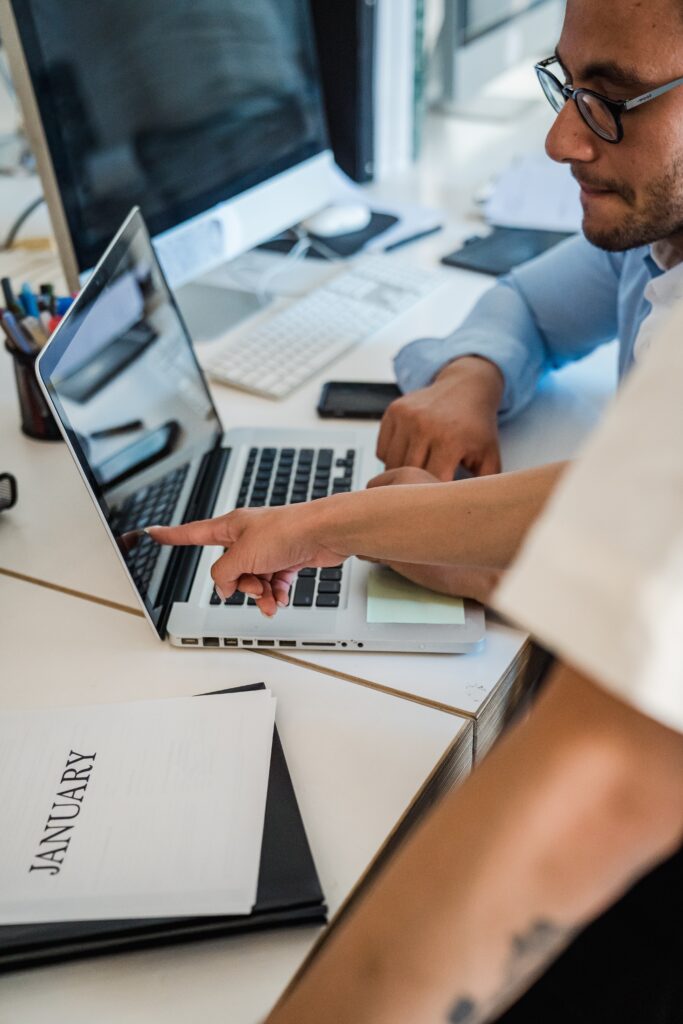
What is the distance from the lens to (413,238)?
1.62 m

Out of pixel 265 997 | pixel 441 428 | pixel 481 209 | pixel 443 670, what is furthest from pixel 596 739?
pixel 481 209

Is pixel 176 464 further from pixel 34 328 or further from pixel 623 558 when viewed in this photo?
pixel 623 558

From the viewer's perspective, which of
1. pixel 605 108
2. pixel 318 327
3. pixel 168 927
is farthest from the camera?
pixel 318 327

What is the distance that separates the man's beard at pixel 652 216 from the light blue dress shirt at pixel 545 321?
0.30 ft

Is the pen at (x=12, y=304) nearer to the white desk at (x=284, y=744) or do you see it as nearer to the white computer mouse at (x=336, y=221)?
the white desk at (x=284, y=744)

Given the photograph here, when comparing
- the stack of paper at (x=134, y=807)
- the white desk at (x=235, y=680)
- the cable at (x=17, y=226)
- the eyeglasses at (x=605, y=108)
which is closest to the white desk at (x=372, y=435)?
the white desk at (x=235, y=680)

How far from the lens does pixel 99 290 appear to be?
0.89 m

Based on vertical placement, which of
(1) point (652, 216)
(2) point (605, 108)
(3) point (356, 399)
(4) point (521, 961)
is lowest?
(3) point (356, 399)

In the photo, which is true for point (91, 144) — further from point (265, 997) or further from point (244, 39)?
point (265, 997)

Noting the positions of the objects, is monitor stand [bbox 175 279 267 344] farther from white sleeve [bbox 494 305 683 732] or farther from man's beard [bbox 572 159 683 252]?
white sleeve [bbox 494 305 683 732]

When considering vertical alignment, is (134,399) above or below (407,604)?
above

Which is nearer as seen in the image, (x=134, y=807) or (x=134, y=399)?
(x=134, y=807)

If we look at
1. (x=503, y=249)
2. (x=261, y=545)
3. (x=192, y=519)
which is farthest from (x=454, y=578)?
(x=503, y=249)

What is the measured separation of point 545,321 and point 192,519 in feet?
1.82
